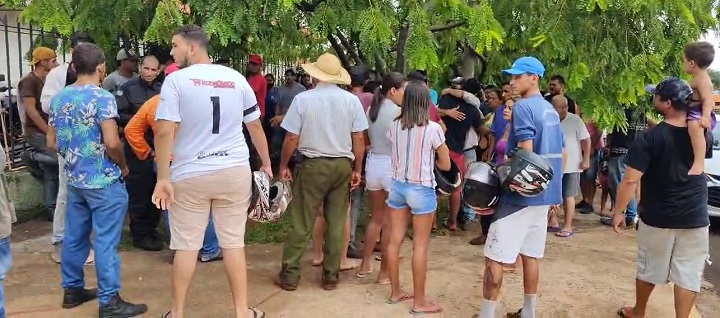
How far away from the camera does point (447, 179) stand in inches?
189

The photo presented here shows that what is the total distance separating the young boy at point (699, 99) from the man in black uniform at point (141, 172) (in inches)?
156

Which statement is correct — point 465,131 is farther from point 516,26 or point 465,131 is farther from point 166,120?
point 166,120

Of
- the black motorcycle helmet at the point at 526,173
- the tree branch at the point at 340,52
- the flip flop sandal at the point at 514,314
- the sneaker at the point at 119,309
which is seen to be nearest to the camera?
the black motorcycle helmet at the point at 526,173

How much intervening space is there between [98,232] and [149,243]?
1811 millimetres

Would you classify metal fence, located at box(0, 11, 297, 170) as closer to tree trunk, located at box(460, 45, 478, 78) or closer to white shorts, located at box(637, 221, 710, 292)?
tree trunk, located at box(460, 45, 478, 78)

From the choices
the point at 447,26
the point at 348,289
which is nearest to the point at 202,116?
the point at 348,289

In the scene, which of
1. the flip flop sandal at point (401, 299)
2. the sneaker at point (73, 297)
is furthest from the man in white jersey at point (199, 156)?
the flip flop sandal at point (401, 299)

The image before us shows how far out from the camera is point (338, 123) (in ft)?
15.9

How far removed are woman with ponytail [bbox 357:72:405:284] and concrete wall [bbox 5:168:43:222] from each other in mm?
3860

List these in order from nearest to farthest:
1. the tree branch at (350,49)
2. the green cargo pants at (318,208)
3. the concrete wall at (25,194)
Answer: the green cargo pants at (318,208), the tree branch at (350,49), the concrete wall at (25,194)

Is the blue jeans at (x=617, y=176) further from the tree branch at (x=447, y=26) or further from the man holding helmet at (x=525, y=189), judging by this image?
the man holding helmet at (x=525, y=189)

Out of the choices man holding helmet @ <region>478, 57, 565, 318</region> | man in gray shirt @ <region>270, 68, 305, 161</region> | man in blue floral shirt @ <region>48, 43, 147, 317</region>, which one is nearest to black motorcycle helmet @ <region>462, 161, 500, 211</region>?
man holding helmet @ <region>478, 57, 565, 318</region>

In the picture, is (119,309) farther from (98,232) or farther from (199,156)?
(199,156)

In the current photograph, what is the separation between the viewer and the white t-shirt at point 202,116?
12.5 feet
